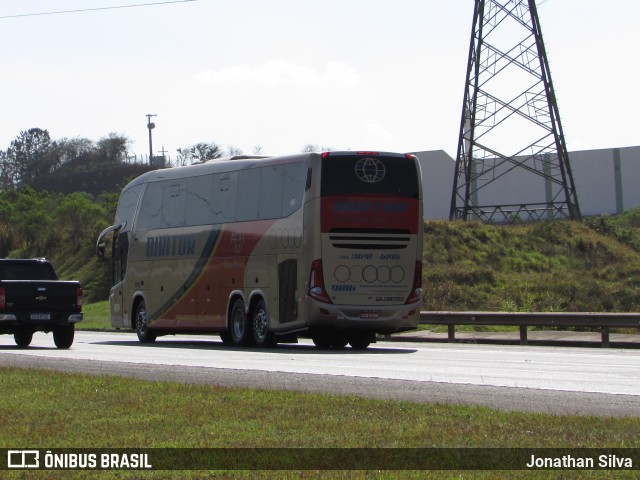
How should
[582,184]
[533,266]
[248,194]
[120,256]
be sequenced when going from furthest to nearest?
1. [582,184]
2. [533,266]
3. [120,256]
4. [248,194]

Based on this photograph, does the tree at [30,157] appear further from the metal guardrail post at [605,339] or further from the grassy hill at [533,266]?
the metal guardrail post at [605,339]

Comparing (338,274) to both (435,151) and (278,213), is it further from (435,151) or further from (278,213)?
(435,151)

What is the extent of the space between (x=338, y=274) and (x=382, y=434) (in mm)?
14458

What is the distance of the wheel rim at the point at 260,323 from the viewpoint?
997 inches

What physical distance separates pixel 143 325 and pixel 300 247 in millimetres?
7621

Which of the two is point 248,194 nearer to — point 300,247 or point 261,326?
point 300,247

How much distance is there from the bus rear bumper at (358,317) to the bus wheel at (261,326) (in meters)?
1.53

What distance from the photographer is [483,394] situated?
44.3ft

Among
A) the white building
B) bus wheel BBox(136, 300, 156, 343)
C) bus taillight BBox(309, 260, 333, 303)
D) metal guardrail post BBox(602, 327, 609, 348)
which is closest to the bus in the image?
bus taillight BBox(309, 260, 333, 303)

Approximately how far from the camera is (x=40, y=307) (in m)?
25.8

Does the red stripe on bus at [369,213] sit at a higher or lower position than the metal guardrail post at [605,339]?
higher

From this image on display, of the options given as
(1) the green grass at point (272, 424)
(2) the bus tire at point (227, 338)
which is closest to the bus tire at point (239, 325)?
(2) the bus tire at point (227, 338)

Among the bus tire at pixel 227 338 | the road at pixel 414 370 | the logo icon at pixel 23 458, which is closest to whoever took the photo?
the logo icon at pixel 23 458

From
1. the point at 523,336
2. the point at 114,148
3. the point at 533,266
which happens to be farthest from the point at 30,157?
the point at 523,336
